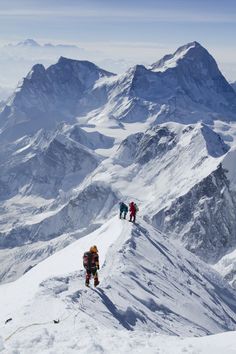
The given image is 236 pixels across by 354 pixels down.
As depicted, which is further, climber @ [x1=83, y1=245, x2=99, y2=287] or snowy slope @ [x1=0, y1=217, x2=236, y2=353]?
climber @ [x1=83, y1=245, x2=99, y2=287]

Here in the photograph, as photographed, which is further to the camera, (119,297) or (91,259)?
(119,297)

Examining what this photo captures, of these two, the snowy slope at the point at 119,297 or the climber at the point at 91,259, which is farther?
the climber at the point at 91,259

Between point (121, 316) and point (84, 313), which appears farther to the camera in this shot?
point (121, 316)

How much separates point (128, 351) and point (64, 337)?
3.70 m

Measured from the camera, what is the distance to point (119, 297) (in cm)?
4284

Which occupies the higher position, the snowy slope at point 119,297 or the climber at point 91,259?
the climber at point 91,259

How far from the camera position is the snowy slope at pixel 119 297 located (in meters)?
29.1

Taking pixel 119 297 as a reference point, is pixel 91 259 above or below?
above

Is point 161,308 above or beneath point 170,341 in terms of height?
beneath

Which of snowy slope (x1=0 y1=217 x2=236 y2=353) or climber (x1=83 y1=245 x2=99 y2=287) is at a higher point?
climber (x1=83 y1=245 x2=99 y2=287)

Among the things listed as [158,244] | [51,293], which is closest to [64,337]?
[51,293]

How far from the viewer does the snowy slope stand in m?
29.1

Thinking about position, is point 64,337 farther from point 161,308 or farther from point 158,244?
point 158,244

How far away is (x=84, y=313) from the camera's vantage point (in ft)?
108
